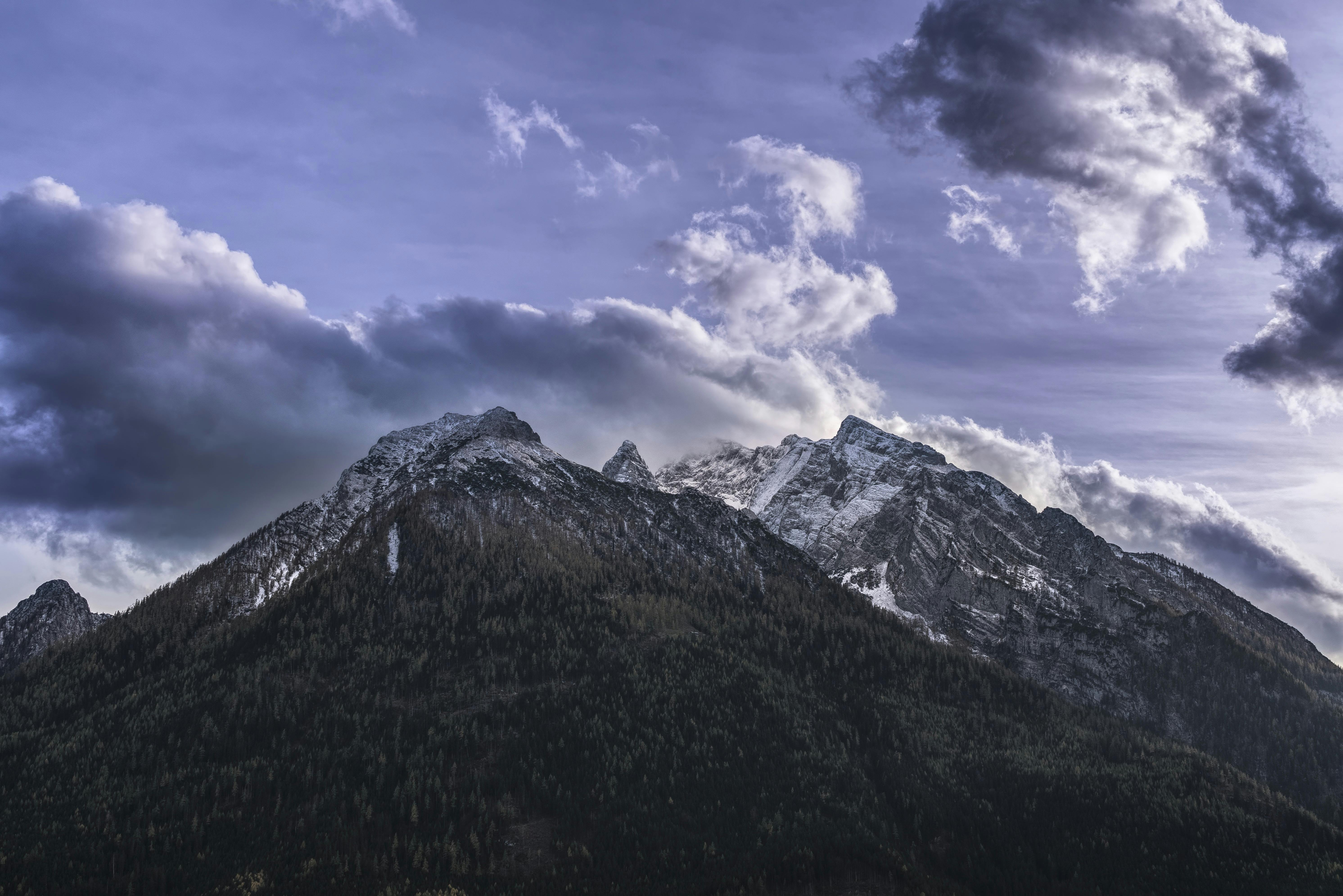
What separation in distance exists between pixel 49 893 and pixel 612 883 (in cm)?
12014

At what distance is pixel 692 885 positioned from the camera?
198875mm

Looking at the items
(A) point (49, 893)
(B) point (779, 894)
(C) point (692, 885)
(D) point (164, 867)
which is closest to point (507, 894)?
(C) point (692, 885)

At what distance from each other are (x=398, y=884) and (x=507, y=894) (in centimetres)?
2469

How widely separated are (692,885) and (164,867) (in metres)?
119

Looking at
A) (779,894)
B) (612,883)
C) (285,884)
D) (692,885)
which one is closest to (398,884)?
(285,884)

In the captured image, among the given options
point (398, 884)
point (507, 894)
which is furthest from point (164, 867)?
point (507, 894)

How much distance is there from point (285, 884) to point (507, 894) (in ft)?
159

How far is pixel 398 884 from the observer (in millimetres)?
194125

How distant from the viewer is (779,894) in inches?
7864

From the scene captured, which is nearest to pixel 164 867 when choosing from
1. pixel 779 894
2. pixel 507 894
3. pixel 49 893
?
pixel 49 893

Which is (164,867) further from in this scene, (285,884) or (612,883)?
(612,883)

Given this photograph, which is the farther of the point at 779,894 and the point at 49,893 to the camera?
the point at 779,894

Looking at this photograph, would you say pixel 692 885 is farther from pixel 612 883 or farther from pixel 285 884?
pixel 285 884

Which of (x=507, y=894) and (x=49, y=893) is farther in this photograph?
(x=507, y=894)
